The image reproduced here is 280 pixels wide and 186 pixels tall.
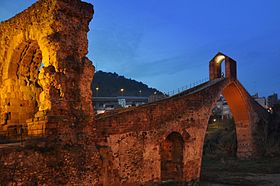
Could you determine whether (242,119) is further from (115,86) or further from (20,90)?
(115,86)

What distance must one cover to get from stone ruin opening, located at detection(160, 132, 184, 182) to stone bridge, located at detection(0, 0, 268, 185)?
0.04 m

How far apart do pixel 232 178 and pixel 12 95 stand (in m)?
11.3

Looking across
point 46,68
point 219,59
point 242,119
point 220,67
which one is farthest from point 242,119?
point 46,68

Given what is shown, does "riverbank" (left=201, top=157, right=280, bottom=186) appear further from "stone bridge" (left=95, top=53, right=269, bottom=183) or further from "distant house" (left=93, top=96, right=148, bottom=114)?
"distant house" (left=93, top=96, right=148, bottom=114)

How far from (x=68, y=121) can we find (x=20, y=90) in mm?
3268

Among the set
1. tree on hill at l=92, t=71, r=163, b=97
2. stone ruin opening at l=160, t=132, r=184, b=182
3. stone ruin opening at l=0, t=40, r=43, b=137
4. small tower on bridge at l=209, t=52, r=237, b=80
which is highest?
tree on hill at l=92, t=71, r=163, b=97

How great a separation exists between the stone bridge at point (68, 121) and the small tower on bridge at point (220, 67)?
385 inches

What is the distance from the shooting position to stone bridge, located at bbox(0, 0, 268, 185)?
8227 millimetres

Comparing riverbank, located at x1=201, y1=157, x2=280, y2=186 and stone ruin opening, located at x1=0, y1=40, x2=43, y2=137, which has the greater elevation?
stone ruin opening, located at x1=0, y1=40, x2=43, y2=137

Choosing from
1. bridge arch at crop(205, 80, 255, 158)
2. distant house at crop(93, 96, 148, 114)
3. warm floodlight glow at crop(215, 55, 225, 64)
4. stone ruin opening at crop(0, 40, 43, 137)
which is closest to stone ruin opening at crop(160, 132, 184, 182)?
stone ruin opening at crop(0, 40, 43, 137)

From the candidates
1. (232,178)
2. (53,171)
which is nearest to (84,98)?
(53,171)

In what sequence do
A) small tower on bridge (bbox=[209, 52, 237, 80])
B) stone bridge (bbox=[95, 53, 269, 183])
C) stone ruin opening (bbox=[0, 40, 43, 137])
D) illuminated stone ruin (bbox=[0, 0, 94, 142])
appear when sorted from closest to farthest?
illuminated stone ruin (bbox=[0, 0, 94, 142]) < stone bridge (bbox=[95, 53, 269, 183]) < stone ruin opening (bbox=[0, 40, 43, 137]) < small tower on bridge (bbox=[209, 52, 237, 80])

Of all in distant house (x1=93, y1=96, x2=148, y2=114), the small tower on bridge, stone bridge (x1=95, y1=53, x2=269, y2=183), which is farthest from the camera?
distant house (x1=93, y1=96, x2=148, y2=114)

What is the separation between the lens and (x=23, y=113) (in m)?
11.1
